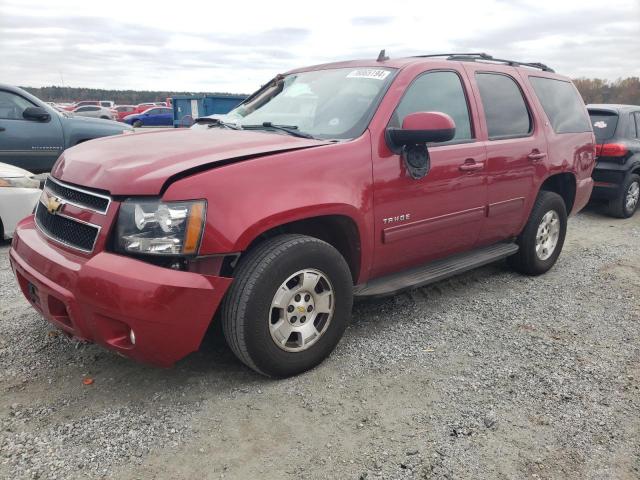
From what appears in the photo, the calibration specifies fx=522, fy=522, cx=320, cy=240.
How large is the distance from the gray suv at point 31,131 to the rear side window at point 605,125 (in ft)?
25.4

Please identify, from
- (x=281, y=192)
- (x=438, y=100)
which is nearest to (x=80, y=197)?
(x=281, y=192)

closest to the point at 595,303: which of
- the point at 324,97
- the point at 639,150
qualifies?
the point at 324,97

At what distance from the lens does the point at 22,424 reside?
2439 millimetres

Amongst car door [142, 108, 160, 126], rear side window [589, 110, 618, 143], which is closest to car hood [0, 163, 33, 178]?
rear side window [589, 110, 618, 143]

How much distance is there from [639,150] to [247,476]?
792 centimetres

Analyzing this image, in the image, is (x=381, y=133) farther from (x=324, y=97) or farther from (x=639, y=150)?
(x=639, y=150)

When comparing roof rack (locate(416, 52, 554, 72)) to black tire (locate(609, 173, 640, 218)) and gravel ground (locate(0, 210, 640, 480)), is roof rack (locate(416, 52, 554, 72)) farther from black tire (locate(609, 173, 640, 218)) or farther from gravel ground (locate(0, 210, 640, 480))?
black tire (locate(609, 173, 640, 218))

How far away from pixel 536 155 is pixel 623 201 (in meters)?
4.32

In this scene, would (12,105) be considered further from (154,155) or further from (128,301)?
(128,301)

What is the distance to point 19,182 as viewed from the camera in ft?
17.1

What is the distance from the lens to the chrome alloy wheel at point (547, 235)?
185 inches

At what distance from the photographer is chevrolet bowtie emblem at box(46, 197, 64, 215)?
9.02ft

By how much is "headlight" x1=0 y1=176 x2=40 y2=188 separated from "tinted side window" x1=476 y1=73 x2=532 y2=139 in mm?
4404

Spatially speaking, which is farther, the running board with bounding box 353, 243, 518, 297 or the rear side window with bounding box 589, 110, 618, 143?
the rear side window with bounding box 589, 110, 618, 143
